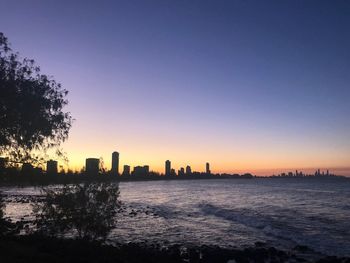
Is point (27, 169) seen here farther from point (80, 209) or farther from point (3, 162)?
point (80, 209)

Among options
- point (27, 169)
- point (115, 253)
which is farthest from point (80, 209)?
point (27, 169)

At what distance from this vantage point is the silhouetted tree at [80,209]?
31922mm

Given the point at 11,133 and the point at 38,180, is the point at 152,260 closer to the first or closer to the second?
the point at 38,180

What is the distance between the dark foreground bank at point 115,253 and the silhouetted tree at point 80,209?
1.59 metres

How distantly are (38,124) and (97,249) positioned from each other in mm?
11428

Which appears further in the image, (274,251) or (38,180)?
(274,251)

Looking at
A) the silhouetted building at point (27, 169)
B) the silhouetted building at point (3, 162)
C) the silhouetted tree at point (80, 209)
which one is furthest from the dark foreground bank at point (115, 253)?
the silhouetted building at point (3, 162)

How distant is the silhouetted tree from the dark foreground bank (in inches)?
62.7

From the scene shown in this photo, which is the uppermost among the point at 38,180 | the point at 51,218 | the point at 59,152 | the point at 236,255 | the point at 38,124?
the point at 38,124

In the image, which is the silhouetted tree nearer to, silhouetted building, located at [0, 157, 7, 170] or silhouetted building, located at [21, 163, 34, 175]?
silhouetted building, located at [21, 163, 34, 175]

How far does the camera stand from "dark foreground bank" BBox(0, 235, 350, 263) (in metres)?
27.6

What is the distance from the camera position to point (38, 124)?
1152 inches

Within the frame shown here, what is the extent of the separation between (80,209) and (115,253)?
15.8 ft

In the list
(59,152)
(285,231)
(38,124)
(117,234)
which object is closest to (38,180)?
(59,152)
